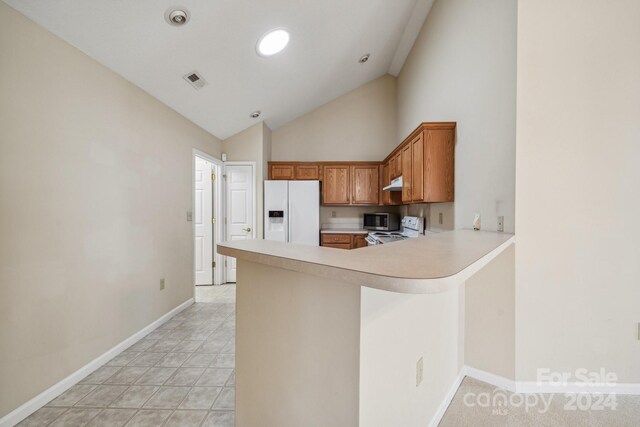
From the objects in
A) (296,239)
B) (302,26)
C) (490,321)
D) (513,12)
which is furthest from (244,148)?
(490,321)

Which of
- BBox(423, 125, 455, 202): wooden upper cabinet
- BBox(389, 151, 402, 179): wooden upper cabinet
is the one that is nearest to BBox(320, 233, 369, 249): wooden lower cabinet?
BBox(389, 151, 402, 179): wooden upper cabinet

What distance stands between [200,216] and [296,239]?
163 centimetres

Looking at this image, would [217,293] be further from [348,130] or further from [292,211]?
[348,130]

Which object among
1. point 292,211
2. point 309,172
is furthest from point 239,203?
point 309,172

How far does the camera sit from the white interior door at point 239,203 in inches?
181

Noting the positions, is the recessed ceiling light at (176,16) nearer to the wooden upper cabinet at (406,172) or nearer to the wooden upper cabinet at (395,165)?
the wooden upper cabinet at (406,172)

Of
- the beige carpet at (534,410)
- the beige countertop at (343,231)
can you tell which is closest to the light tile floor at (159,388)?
the beige carpet at (534,410)

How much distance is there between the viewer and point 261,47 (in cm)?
277

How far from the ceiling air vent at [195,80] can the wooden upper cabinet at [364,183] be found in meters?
2.95

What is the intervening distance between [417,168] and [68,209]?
297cm

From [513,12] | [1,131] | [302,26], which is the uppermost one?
[302,26]

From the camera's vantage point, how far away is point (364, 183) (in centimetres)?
510

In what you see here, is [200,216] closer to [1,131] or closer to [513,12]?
[1,131]

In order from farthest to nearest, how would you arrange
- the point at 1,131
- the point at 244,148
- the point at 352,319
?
the point at 244,148
the point at 1,131
the point at 352,319
